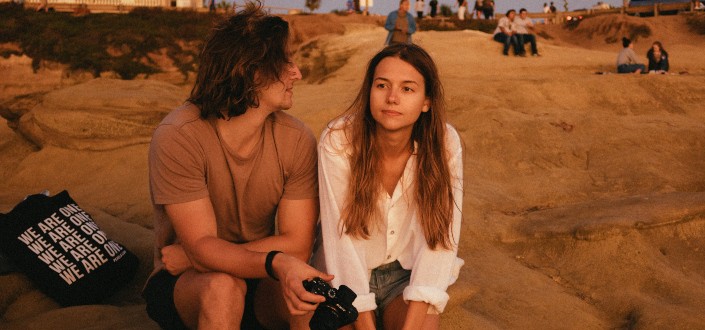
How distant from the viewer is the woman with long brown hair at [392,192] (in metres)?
2.94

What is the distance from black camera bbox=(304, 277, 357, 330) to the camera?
2518 mm

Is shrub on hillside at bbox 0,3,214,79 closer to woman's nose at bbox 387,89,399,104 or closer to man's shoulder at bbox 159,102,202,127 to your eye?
man's shoulder at bbox 159,102,202,127

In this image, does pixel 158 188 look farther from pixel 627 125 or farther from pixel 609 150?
pixel 627 125

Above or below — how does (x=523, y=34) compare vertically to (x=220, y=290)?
above

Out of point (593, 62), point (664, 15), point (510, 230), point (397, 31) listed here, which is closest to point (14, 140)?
point (510, 230)

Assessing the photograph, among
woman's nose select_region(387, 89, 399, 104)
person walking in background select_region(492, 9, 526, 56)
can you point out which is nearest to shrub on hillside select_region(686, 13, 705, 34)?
person walking in background select_region(492, 9, 526, 56)

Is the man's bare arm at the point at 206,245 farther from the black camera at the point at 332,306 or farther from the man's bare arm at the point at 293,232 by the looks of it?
the black camera at the point at 332,306

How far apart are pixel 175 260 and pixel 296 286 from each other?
0.63 meters

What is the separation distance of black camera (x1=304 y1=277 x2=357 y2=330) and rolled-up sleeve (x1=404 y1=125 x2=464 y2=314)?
0.37m

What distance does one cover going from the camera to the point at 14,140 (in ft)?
24.4

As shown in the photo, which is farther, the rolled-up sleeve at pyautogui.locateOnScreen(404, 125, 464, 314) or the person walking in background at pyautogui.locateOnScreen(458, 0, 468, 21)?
the person walking in background at pyautogui.locateOnScreen(458, 0, 468, 21)

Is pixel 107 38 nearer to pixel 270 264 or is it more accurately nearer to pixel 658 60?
pixel 658 60

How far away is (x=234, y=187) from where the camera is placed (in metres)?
2.98

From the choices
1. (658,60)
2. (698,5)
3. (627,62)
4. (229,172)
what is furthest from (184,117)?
(698,5)
